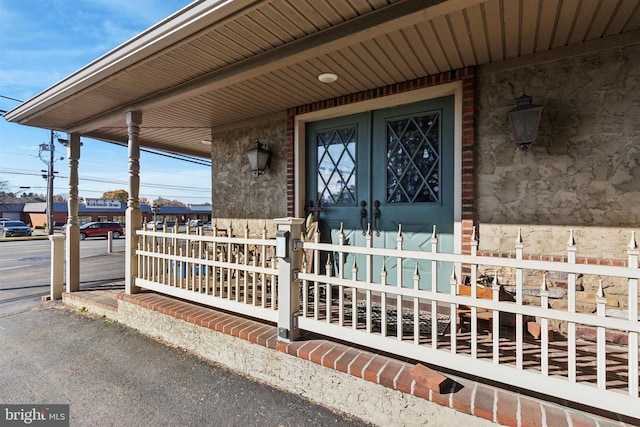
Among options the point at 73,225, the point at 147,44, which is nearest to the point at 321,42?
the point at 147,44

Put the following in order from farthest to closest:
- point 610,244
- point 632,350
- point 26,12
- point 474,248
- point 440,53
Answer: point 26,12 → point 440,53 → point 610,244 → point 474,248 → point 632,350

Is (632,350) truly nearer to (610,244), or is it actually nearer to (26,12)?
(610,244)

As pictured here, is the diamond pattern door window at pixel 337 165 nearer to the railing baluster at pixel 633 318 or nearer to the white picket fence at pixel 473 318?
the white picket fence at pixel 473 318

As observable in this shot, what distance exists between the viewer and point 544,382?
1450 millimetres

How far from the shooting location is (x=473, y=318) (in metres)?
1.63

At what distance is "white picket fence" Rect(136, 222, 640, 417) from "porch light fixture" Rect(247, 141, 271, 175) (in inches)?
63.4

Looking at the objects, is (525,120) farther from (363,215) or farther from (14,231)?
(14,231)

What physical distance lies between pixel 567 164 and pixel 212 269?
3.15 metres

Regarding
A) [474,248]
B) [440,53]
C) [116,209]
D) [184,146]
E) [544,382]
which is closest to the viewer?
[544,382]

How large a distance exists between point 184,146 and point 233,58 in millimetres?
4504

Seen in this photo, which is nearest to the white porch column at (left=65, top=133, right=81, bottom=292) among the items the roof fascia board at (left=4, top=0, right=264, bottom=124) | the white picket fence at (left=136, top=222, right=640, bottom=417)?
the roof fascia board at (left=4, top=0, right=264, bottom=124)

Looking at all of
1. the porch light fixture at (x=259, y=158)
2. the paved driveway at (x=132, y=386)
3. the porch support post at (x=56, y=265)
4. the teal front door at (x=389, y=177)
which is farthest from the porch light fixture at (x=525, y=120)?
the porch support post at (x=56, y=265)

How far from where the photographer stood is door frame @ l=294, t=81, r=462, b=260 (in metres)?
2.90

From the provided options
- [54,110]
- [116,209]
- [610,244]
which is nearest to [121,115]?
[54,110]
